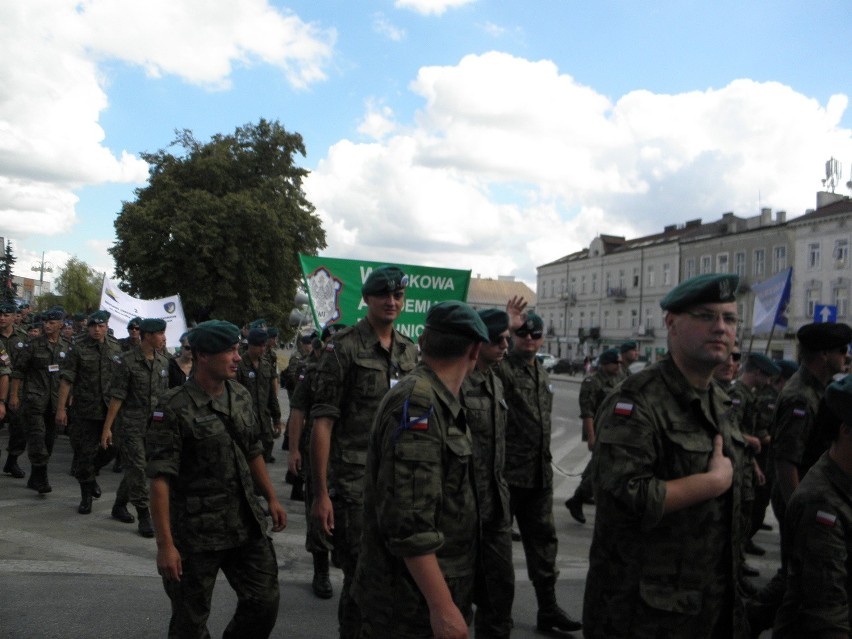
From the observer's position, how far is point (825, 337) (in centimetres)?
490

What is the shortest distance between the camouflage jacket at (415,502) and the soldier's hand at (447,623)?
0.60 ft

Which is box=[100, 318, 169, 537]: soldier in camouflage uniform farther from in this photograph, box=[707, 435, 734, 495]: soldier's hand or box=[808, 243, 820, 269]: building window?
box=[808, 243, 820, 269]: building window

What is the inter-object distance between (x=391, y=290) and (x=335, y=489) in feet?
4.00

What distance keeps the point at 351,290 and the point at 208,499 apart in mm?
3824

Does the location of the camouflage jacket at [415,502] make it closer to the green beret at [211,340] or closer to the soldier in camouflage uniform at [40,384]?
the green beret at [211,340]

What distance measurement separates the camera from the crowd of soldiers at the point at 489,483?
261cm

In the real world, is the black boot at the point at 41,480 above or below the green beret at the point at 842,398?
below

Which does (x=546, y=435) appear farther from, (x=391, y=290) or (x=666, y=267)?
(x=666, y=267)

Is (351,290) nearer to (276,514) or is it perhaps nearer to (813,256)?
(276,514)

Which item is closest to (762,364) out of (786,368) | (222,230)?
(786,368)

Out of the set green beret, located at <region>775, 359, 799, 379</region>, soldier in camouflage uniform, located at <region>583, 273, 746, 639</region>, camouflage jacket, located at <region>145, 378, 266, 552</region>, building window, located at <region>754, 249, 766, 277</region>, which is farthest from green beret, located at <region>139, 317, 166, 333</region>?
building window, located at <region>754, 249, 766, 277</region>

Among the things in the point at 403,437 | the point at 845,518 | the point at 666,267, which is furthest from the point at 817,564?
the point at 666,267

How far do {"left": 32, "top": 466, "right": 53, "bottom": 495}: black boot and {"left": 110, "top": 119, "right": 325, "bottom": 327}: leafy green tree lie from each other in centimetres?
2584

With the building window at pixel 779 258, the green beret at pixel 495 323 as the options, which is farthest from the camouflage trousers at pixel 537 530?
the building window at pixel 779 258
